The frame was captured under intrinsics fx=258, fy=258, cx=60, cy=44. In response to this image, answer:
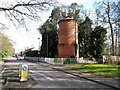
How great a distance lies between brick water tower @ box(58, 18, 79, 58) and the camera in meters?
64.8

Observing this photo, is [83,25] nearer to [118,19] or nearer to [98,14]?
[98,14]

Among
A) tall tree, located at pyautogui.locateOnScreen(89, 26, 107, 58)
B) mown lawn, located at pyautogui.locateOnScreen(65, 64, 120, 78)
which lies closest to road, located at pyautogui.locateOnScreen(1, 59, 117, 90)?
mown lawn, located at pyautogui.locateOnScreen(65, 64, 120, 78)

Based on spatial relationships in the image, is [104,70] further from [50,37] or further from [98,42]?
[50,37]

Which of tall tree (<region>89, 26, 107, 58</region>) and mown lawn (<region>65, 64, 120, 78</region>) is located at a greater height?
tall tree (<region>89, 26, 107, 58</region>)

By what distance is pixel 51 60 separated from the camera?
63.1m

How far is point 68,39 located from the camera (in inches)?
2564

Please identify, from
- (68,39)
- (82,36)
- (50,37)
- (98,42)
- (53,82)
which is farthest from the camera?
(50,37)

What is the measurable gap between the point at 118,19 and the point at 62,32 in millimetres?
37118

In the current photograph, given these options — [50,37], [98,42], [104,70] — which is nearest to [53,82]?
[104,70]

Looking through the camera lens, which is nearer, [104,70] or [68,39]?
[104,70]

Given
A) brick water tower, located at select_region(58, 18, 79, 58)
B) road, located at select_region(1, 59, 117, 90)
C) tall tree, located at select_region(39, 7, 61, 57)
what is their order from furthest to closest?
tall tree, located at select_region(39, 7, 61, 57)
brick water tower, located at select_region(58, 18, 79, 58)
road, located at select_region(1, 59, 117, 90)

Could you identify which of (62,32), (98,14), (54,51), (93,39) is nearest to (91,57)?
(93,39)

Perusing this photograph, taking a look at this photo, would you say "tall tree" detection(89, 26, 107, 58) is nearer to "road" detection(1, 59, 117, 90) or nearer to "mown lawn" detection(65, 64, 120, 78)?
"mown lawn" detection(65, 64, 120, 78)

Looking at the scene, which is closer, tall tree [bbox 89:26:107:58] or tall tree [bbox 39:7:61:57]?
tall tree [bbox 89:26:107:58]
